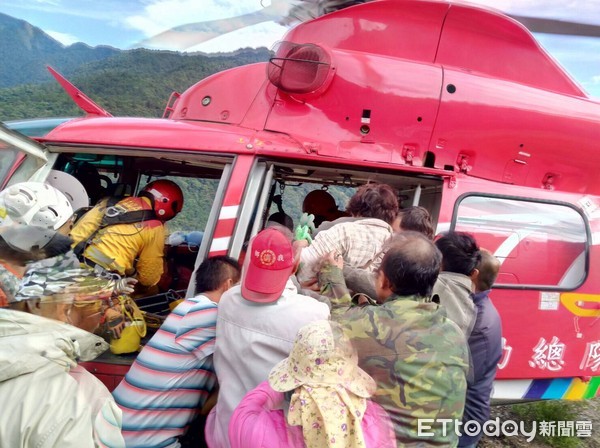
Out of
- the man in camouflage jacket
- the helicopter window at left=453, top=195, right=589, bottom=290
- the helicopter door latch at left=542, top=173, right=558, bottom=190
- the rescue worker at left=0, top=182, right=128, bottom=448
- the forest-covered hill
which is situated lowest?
the rescue worker at left=0, top=182, right=128, bottom=448

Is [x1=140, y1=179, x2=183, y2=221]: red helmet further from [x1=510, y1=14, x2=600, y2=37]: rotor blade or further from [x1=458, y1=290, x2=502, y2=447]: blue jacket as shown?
[x1=510, y1=14, x2=600, y2=37]: rotor blade

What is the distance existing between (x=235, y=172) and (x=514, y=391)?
235cm

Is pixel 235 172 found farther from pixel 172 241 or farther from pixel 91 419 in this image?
pixel 172 241

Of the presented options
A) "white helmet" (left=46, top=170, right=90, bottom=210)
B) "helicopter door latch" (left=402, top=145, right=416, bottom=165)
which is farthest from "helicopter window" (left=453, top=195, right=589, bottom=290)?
"white helmet" (left=46, top=170, right=90, bottom=210)

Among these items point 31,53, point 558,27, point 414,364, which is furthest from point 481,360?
point 31,53

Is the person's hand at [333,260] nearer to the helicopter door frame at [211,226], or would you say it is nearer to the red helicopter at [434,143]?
the red helicopter at [434,143]

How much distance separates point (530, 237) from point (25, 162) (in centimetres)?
336

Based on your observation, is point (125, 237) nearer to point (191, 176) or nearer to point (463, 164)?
point (191, 176)

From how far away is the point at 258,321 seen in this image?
5.51ft

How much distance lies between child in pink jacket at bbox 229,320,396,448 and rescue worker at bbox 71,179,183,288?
183 cm

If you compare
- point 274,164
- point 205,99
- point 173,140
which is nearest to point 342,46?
point 205,99

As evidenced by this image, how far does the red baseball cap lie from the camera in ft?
5.53

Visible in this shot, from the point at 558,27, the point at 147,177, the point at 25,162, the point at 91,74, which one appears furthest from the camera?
the point at 91,74

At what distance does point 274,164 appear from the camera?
9.32ft
